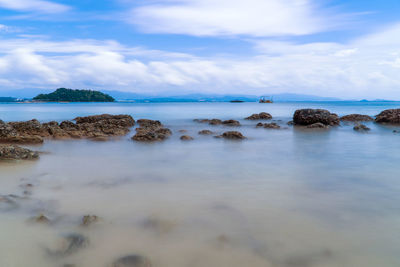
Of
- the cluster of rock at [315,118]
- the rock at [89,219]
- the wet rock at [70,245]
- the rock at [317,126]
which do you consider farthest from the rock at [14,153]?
the cluster of rock at [315,118]

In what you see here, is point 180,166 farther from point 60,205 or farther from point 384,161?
point 384,161

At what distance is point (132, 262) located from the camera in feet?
7.91

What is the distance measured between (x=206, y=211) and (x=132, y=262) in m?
1.25

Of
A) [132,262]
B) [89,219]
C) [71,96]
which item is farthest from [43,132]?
[71,96]

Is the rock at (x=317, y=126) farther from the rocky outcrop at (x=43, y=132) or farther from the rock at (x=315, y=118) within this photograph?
the rocky outcrop at (x=43, y=132)

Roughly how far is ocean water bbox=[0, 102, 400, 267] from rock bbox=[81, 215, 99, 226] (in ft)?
0.23

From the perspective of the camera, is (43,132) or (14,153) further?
(43,132)

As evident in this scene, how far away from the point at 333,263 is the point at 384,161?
5529mm

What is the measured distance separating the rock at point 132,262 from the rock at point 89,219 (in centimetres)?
81

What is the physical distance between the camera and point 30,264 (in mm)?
2402

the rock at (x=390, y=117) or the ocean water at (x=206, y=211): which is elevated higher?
the rock at (x=390, y=117)

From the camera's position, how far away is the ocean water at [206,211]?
8.36 feet

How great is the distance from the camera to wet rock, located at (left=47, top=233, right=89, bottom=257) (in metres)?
2.55

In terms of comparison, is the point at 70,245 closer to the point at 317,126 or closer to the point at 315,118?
the point at 317,126
